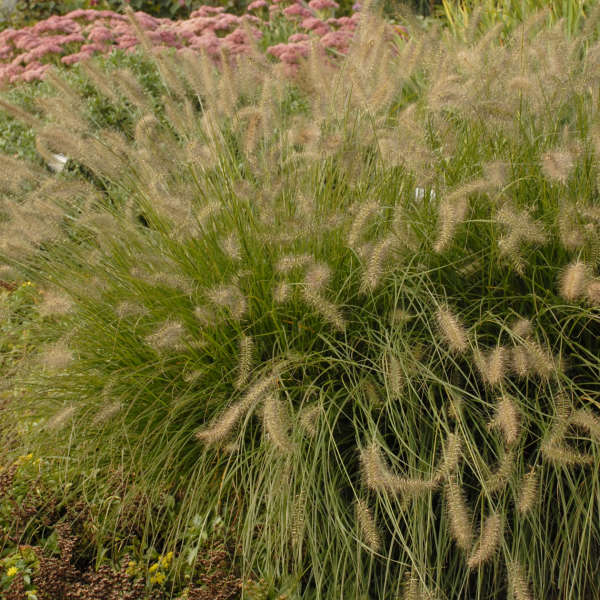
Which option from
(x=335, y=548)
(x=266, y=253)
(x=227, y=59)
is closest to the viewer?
(x=335, y=548)

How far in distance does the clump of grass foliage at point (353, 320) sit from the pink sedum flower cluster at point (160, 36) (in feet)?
8.63

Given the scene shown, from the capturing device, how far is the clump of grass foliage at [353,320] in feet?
8.29

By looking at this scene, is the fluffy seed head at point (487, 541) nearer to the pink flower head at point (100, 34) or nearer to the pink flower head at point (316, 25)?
the pink flower head at point (316, 25)

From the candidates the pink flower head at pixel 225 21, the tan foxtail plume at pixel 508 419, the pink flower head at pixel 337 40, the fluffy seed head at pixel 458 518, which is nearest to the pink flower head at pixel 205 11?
the pink flower head at pixel 225 21

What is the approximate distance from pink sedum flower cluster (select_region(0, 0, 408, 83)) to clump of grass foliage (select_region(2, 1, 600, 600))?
2.63 metres

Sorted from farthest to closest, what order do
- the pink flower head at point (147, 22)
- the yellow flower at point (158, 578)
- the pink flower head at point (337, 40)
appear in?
the pink flower head at point (147, 22)
the pink flower head at point (337, 40)
the yellow flower at point (158, 578)

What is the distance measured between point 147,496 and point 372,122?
5.61 ft

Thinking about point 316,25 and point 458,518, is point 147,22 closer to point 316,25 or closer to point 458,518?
point 316,25

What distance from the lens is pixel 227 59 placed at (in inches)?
138

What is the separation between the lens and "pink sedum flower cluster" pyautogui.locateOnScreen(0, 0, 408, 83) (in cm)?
601

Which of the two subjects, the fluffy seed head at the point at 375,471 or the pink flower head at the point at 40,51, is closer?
the fluffy seed head at the point at 375,471

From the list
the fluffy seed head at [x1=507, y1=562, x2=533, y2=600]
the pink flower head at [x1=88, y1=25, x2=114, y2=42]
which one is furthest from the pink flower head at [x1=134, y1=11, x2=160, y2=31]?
the fluffy seed head at [x1=507, y1=562, x2=533, y2=600]

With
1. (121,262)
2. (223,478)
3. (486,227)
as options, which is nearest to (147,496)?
(223,478)

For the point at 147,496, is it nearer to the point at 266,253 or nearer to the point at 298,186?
the point at 266,253
